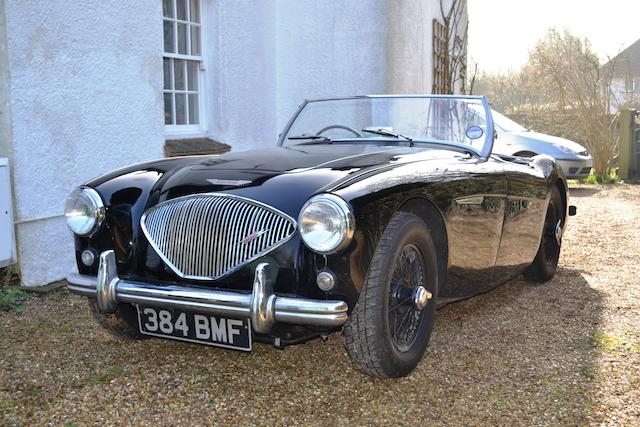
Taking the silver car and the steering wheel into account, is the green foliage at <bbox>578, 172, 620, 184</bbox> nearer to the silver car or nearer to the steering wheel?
the silver car

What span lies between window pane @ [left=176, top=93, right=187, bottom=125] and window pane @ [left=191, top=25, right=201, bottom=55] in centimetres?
50

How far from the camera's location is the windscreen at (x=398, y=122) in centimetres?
409

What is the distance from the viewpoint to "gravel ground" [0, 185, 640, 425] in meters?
2.79

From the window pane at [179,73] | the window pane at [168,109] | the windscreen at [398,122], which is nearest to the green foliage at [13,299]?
the windscreen at [398,122]

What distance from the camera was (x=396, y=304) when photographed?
3.00 m

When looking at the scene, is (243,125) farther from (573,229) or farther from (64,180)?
(573,229)

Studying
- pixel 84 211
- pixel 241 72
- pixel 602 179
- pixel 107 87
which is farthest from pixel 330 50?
pixel 602 179

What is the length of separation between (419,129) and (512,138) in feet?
Result: 23.8

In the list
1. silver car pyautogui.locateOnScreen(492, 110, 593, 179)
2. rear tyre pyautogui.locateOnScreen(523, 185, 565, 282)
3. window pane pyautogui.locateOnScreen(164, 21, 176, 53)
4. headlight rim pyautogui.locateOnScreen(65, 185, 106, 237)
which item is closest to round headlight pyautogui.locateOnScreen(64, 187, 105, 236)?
headlight rim pyautogui.locateOnScreen(65, 185, 106, 237)

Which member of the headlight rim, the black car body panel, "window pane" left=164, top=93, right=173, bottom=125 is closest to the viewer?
the black car body panel

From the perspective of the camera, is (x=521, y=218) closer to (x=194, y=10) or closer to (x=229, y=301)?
(x=229, y=301)

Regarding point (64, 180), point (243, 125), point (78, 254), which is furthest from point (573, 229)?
point (78, 254)

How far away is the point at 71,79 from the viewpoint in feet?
17.1

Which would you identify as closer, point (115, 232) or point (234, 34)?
point (115, 232)
